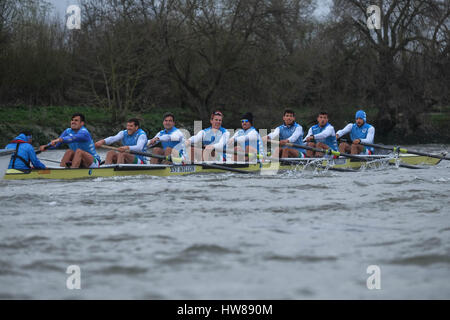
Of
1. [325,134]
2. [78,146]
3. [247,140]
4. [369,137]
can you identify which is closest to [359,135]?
[369,137]

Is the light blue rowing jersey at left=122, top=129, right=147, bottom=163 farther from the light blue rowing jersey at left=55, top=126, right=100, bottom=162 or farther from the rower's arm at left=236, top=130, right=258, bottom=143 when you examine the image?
the rower's arm at left=236, top=130, right=258, bottom=143

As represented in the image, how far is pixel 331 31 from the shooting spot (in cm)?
2414

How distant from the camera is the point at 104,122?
2395cm

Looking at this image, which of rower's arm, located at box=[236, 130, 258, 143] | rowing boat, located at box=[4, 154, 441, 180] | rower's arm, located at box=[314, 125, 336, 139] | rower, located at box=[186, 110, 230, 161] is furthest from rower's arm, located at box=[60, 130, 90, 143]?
rower's arm, located at box=[314, 125, 336, 139]

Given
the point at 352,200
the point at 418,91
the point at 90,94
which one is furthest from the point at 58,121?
the point at 352,200

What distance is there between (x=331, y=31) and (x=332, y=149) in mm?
11300

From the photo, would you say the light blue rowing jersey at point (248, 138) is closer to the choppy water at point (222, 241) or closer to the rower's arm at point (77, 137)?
the choppy water at point (222, 241)

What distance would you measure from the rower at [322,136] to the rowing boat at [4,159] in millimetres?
6525

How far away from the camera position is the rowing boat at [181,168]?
10.3 metres

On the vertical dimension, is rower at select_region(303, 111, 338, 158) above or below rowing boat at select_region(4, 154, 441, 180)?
above

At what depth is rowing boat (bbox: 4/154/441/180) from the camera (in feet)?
33.9

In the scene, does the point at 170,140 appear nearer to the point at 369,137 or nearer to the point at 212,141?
the point at 212,141

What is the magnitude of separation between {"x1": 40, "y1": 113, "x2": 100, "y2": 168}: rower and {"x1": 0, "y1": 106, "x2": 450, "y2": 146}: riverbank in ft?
31.5
